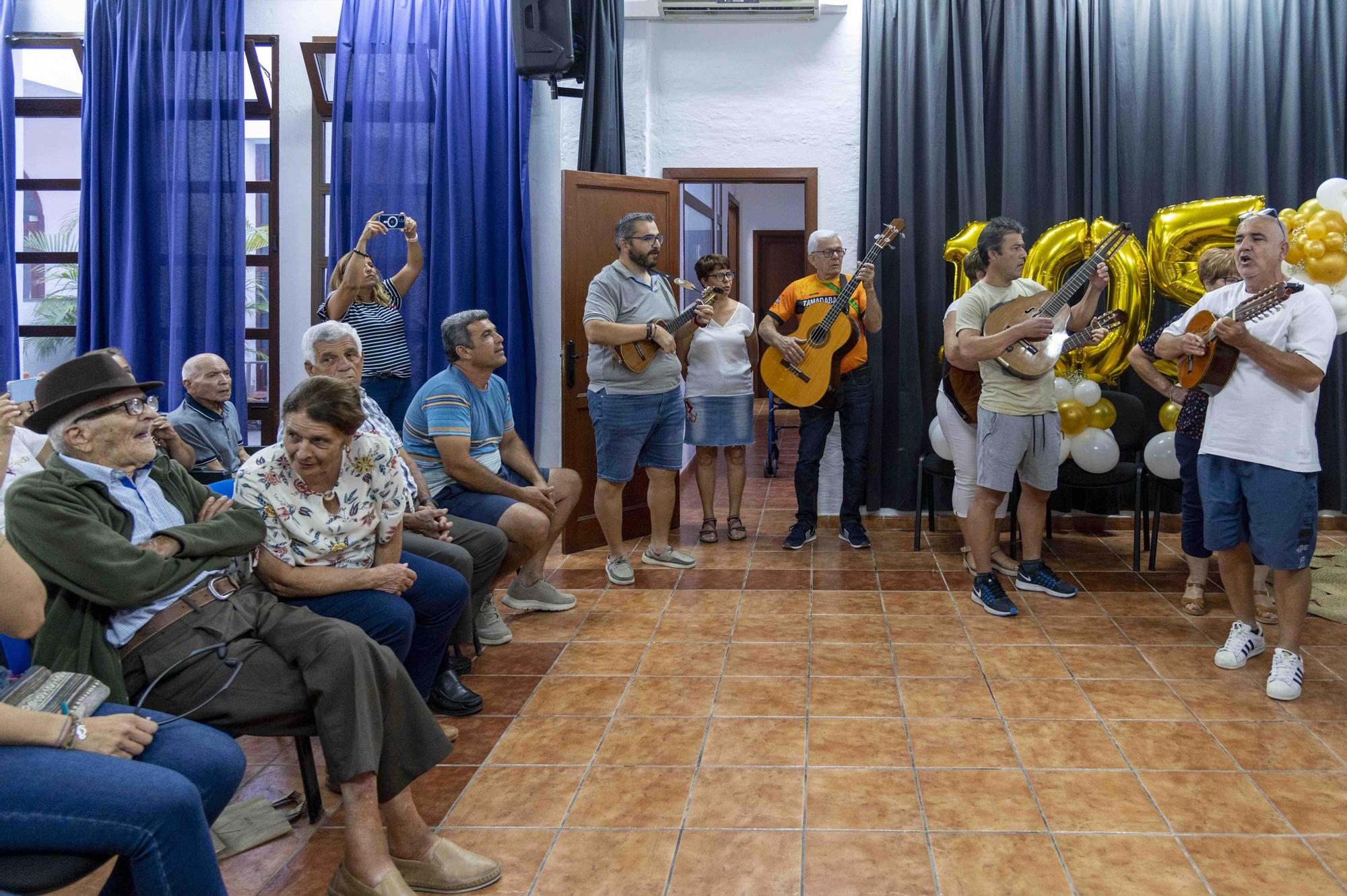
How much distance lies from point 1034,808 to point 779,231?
1088cm

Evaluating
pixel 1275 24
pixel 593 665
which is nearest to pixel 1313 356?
pixel 593 665

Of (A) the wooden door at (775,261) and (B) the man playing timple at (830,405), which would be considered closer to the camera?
(B) the man playing timple at (830,405)

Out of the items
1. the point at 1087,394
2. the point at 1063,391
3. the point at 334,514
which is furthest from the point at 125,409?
the point at 1087,394

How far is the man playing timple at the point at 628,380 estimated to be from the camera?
4.51 m

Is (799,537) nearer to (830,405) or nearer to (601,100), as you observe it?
(830,405)

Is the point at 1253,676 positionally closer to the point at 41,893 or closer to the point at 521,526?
the point at 521,526

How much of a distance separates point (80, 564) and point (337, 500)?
66 centimetres

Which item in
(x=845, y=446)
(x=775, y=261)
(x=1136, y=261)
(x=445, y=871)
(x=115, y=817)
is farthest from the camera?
(x=775, y=261)

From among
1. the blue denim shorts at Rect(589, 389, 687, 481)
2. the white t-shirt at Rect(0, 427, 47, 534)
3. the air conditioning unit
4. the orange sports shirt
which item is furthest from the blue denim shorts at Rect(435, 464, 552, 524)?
the air conditioning unit

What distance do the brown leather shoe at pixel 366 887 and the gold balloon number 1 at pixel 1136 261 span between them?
370cm

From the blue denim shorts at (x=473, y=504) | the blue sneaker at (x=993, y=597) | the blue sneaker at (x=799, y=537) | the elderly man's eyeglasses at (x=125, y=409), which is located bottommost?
the blue sneaker at (x=993, y=597)

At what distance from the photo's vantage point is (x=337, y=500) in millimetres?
2473

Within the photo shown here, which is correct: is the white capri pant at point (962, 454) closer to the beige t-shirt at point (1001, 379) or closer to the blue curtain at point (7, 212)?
the beige t-shirt at point (1001, 379)

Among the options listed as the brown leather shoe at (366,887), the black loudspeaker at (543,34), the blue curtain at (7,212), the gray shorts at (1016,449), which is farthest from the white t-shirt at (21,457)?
the gray shorts at (1016,449)
